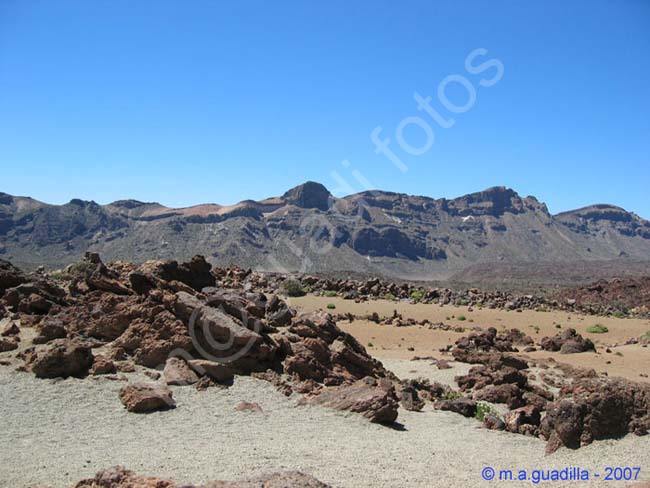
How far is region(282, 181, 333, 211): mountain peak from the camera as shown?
482ft

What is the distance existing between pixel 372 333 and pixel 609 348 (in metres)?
8.16

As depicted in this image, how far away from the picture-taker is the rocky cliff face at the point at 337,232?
9881 cm

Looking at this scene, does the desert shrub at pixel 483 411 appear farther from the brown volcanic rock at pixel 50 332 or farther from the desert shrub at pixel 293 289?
the desert shrub at pixel 293 289

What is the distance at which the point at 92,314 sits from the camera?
1250 cm

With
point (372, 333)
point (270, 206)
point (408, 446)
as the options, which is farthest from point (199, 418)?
point (270, 206)

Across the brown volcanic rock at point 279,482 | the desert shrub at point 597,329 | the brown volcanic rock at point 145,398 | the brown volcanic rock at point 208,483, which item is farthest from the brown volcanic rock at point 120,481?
the desert shrub at point 597,329

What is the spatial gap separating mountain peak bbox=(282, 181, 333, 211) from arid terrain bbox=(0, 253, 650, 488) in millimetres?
130714

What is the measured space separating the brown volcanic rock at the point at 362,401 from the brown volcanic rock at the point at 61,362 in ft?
12.9

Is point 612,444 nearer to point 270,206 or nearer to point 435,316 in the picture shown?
point 435,316

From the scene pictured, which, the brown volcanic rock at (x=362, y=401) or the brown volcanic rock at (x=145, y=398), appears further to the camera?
the brown volcanic rock at (x=362, y=401)

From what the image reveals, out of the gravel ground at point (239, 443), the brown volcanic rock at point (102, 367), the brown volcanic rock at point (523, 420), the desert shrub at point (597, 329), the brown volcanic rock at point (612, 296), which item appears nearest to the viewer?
the gravel ground at point (239, 443)

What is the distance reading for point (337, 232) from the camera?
119 m

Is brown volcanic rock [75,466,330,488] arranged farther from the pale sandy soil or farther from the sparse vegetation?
the sparse vegetation

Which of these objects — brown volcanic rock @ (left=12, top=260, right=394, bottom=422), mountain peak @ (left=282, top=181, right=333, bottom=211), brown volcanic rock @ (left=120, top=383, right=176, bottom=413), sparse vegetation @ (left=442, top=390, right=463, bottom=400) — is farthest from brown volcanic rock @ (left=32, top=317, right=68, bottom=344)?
mountain peak @ (left=282, top=181, right=333, bottom=211)
